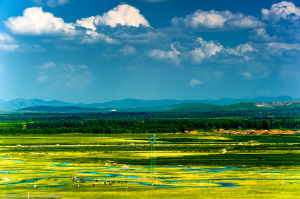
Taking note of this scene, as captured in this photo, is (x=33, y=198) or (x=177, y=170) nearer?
(x=33, y=198)

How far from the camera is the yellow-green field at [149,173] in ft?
185

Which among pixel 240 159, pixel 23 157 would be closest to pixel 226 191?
pixel 240 159

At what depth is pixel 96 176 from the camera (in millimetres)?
66938

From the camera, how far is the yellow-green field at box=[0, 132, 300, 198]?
5638cm

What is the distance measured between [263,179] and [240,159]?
20.5 meters

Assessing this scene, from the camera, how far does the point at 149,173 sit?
69750 mm

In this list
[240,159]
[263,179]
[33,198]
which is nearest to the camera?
[33,198]

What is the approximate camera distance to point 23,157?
90.3 m

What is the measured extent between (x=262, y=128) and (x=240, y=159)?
99509 mm

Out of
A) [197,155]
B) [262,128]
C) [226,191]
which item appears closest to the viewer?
[226,191]

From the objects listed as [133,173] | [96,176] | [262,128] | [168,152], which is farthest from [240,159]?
[262,128]

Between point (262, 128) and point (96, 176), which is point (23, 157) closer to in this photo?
point (96, 176)

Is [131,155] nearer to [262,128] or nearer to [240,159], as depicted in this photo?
[240,159]

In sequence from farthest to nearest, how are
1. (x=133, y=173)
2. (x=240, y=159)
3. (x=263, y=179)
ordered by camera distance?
(x=240, y=159), (x=133, y=173), (x=263, y=179)
